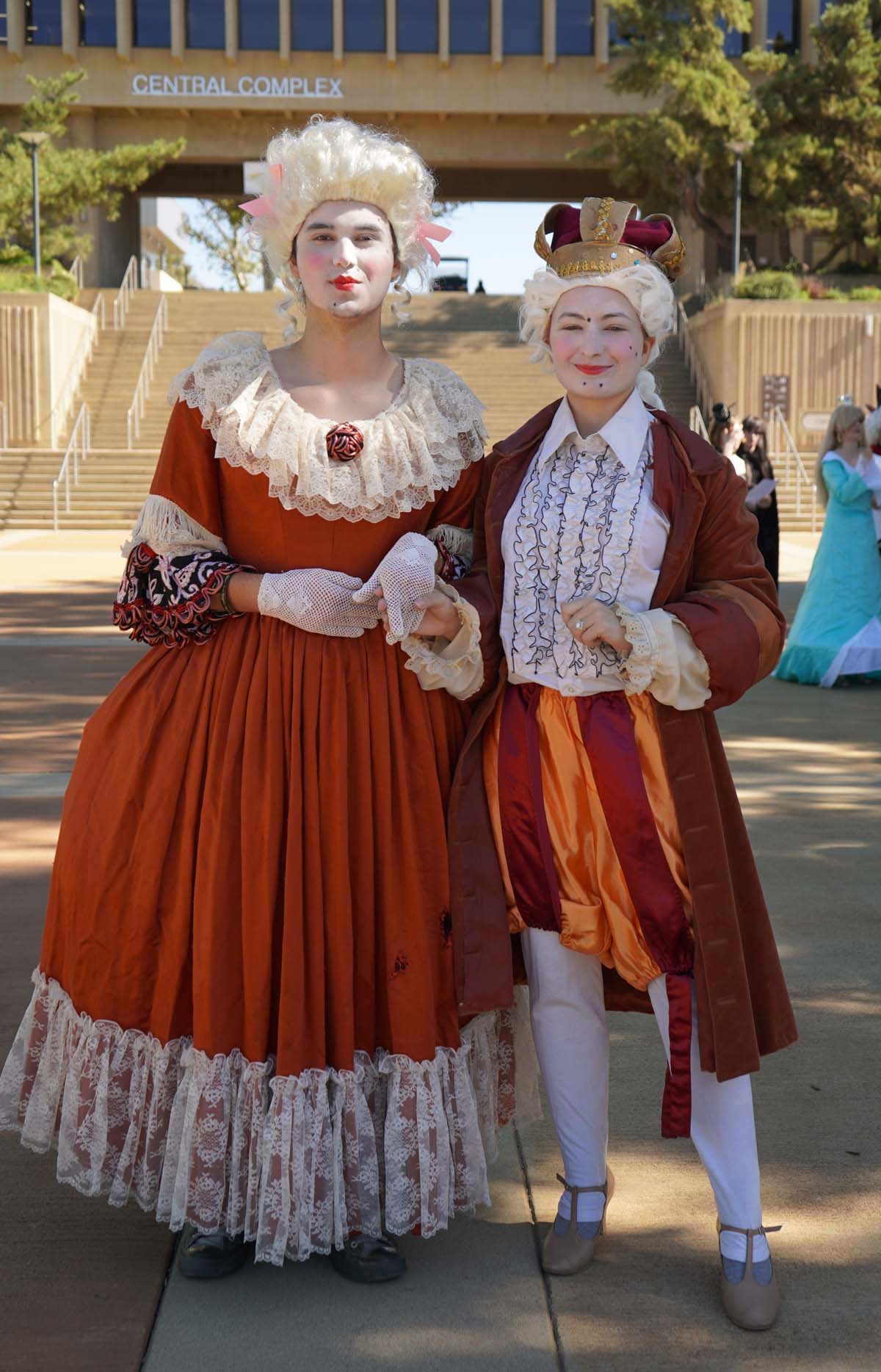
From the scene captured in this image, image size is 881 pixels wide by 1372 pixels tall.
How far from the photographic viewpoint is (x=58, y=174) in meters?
28.3

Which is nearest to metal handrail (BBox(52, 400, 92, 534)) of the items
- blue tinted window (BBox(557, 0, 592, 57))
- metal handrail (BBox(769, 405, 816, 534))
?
metal handrail (BBox(769, 405, 816, 534))

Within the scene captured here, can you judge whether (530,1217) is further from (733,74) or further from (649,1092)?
(733,74)

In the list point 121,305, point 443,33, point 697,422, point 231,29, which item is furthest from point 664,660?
point 231,29

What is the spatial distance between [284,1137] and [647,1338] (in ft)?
2.20

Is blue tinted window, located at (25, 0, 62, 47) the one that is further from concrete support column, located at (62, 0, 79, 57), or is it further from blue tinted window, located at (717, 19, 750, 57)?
blue tinted window, located at (717, 19, 750, 57)

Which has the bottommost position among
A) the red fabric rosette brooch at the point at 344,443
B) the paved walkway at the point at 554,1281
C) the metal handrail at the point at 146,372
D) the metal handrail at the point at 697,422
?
the paved walkway at the point at 554,1281

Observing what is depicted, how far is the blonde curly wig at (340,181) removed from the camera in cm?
259

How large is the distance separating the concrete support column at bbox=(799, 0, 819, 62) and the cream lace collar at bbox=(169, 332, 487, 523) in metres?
33.1

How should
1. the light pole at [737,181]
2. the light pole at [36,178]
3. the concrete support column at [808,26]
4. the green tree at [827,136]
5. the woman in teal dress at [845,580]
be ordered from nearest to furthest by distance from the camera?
1. the woman in teal dress at [845,580]
2. the light pole at [737,181]
3. the light pole at [36,178]
4. the green tree at [827,136]
5. the concrete support column at [808,26]

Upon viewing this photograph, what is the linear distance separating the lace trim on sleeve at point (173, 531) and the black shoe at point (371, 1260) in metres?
1.25

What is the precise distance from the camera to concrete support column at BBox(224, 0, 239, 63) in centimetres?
3262

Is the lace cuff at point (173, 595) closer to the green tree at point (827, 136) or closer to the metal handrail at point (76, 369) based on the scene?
the metal handrail at point (76, 369)

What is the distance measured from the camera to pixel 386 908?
2.52 metres

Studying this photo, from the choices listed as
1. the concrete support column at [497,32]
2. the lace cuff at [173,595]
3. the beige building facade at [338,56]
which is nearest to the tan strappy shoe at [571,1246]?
the lace cuff at [173,595]
